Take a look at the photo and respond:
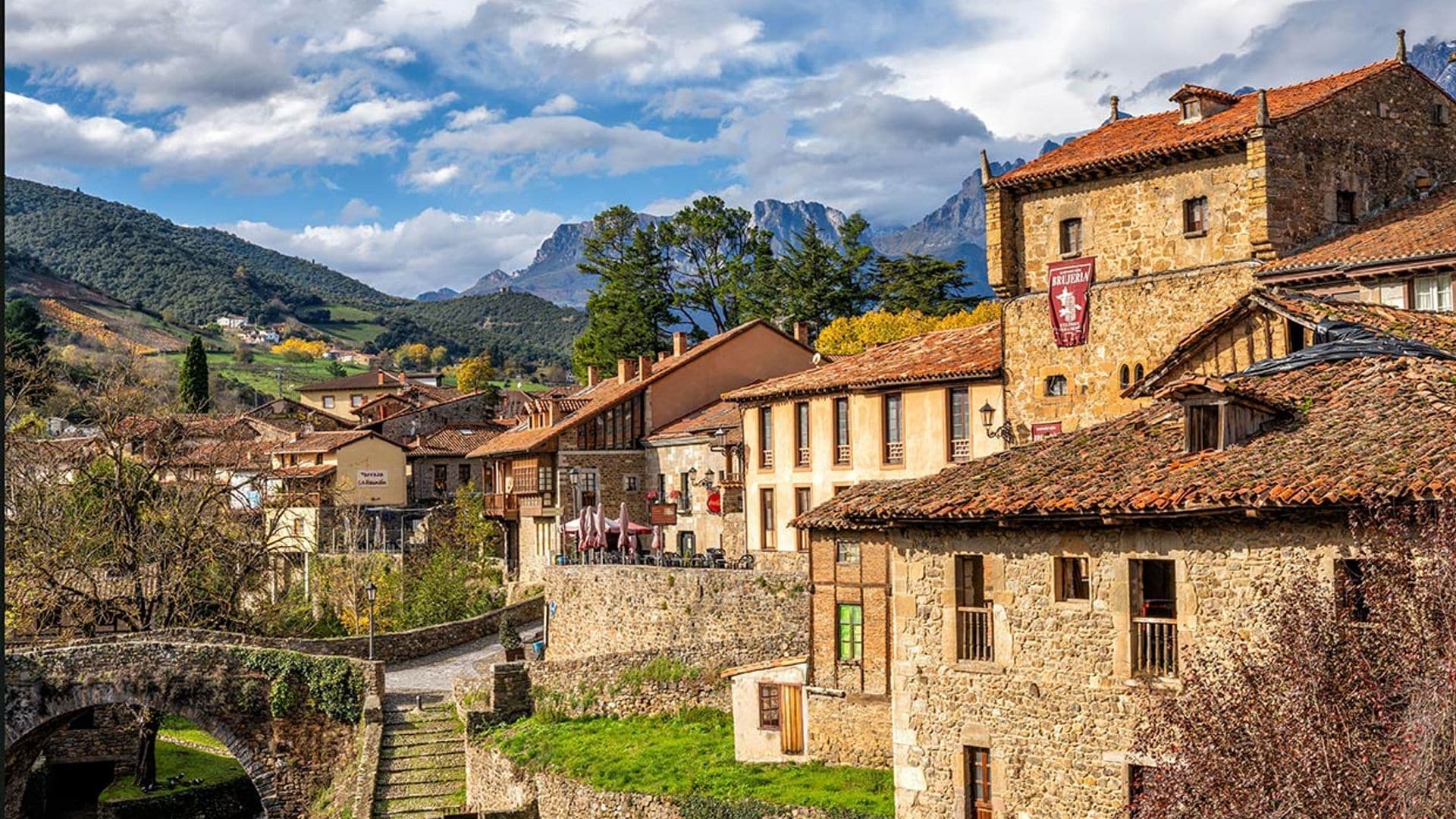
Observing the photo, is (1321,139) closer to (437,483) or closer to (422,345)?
(437,483)

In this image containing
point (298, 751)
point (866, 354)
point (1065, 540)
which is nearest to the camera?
point (1065, 540)

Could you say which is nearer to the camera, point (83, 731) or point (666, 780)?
point (666, 780)

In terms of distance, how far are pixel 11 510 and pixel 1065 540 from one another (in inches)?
1577

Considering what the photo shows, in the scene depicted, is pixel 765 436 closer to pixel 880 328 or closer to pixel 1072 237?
pixel 1072 237

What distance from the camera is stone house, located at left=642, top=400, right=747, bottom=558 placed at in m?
49.0

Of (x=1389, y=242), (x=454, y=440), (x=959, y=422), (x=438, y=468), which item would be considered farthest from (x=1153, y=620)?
(x=454, y=440)

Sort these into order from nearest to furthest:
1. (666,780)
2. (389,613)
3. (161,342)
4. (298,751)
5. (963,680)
Answer: (963,680), (666,780), (298,751), (389,613), (161,342)

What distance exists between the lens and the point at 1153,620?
1756cm

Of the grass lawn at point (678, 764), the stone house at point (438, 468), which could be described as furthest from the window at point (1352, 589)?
the stone house at point (438, 468)

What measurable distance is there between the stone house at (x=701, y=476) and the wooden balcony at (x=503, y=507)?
214 inches

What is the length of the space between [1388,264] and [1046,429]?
836 cm

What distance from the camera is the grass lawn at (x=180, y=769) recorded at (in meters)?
43.1

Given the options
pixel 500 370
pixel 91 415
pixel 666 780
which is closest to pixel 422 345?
pixel 500 370

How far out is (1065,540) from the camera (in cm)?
1842
